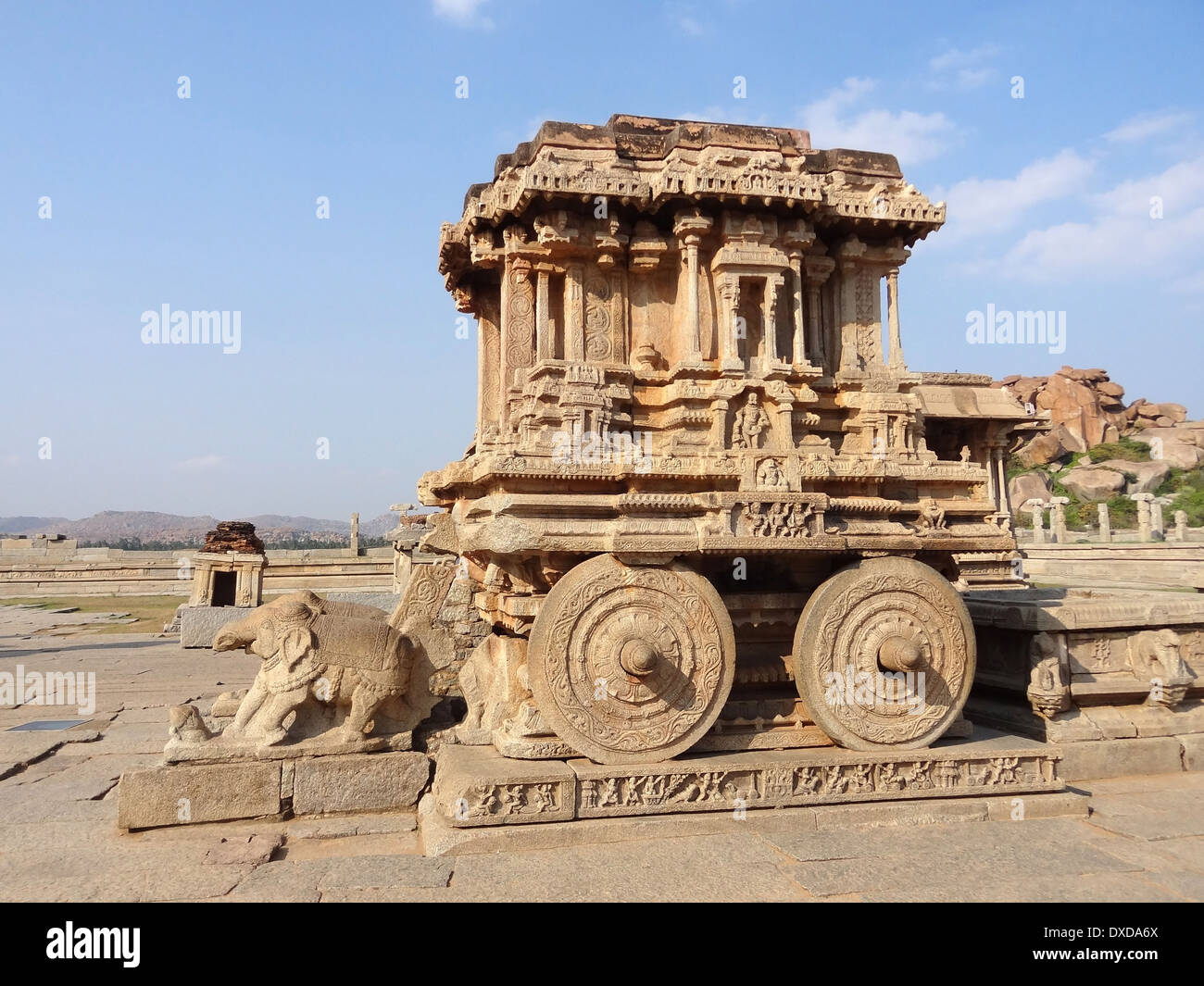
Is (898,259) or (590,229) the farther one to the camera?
(898,259)

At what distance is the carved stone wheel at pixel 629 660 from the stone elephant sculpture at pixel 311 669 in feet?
3.59

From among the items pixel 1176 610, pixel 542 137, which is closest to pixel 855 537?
pixel 1176 610

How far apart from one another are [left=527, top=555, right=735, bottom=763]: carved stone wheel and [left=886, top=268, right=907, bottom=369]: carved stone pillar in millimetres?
4092

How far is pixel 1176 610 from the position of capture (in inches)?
259

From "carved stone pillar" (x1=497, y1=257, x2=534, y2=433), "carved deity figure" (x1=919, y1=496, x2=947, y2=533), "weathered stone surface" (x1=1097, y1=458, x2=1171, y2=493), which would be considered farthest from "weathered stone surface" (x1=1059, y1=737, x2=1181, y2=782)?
"weathered stone surface" (x1=1097, y1=458, x2=1171, y2=493)

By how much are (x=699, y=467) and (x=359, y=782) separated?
2943 millimetres

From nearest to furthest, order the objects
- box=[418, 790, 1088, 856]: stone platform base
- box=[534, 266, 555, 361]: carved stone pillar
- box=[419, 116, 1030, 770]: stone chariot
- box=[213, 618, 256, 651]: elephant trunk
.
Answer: box=[418, 790, 1088, 856]: stone platform base, box=[419, 116, 1030, 770]: stone chariot, box=[213, 618, 256, 651]: elephant trunk, box=[534, 266, 555, 361]: carved stone pillar

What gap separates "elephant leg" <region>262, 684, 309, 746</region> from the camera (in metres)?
5.14

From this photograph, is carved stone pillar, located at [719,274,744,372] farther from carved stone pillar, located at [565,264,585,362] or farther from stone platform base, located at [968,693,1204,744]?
stone platform base, located at [968,693,1204,744]

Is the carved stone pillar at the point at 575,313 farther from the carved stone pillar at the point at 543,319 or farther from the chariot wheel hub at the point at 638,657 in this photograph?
the chariot wheel hub at the point at 638,657

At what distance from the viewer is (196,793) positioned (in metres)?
4.98

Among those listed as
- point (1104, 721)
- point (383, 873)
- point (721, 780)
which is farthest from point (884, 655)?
point (383, 873)

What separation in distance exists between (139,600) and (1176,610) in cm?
2663

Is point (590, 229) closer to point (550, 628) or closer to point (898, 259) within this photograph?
point (898, 259)
